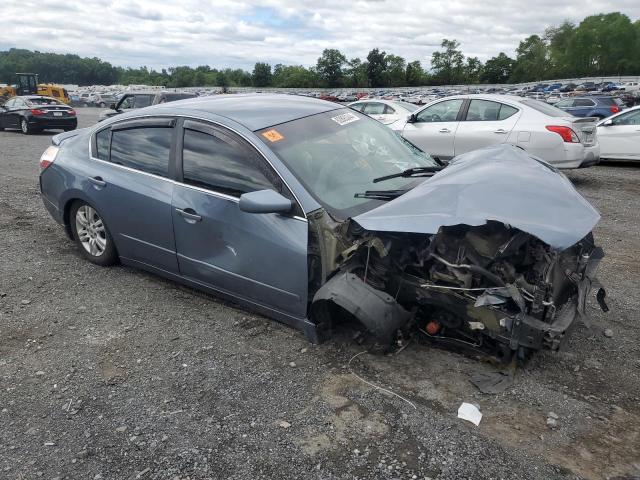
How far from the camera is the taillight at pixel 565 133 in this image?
8.45m

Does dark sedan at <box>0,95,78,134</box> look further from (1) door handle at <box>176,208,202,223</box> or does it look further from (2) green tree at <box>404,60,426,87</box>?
(2) green tree at <box>404,60,426,87</box>

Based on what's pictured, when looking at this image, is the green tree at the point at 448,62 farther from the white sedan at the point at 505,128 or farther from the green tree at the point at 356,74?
the white sedan at the point at 505,128

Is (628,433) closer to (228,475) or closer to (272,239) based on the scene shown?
(228,475)

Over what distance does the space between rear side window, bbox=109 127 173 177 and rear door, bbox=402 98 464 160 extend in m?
6.21

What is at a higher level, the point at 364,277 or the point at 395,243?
the point at 395,243

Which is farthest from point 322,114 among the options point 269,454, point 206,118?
point 269,454

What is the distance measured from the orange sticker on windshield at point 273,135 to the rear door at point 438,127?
6.23 meters

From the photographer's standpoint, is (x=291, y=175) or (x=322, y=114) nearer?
(x=291, y=175)

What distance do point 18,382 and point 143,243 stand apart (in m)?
1.40

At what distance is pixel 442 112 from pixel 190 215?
7.18 m

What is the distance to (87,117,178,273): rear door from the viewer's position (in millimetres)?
4074

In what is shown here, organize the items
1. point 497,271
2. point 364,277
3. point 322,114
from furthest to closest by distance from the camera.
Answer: point 322,114
point 364,277
point 497,271

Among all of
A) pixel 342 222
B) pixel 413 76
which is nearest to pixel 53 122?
pixel 342 222

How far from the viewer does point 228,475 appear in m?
2.48
